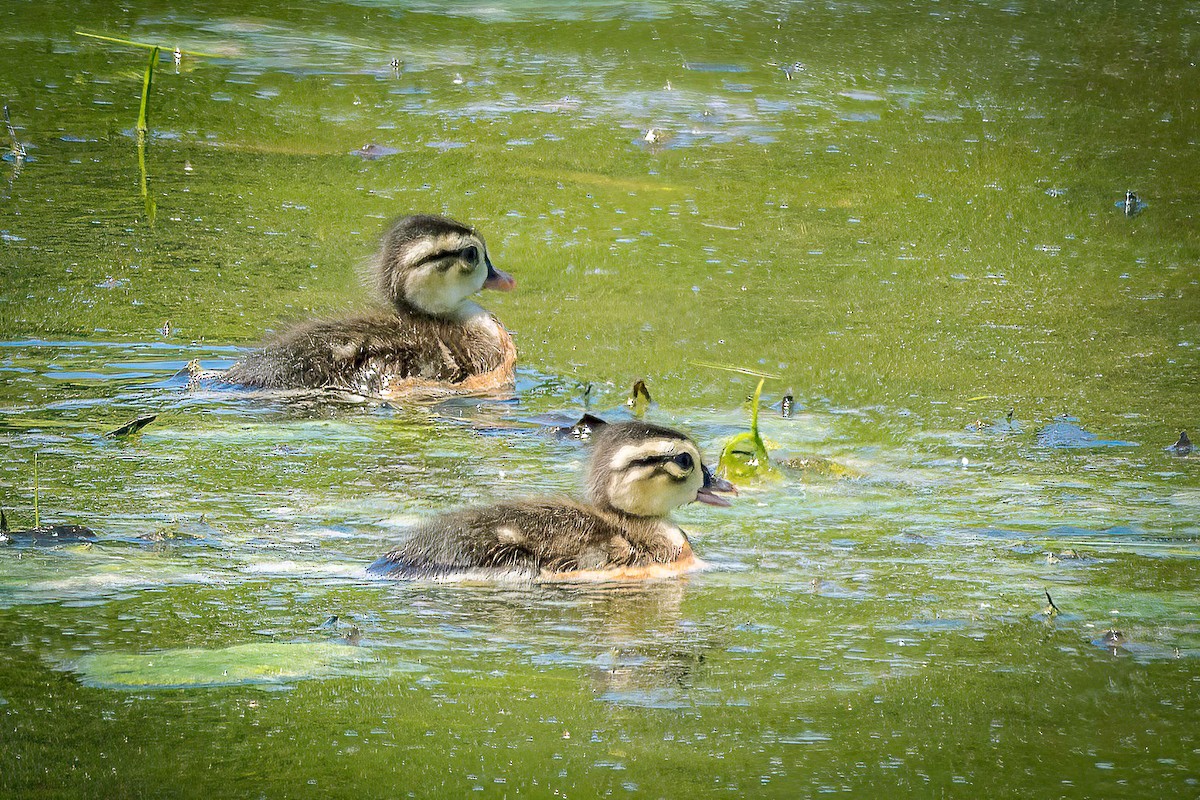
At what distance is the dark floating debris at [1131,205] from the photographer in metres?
10.4

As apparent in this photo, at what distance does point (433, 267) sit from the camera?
8391 millimetres

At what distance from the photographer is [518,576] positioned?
217 inches

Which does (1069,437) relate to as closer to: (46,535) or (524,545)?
(524,545)

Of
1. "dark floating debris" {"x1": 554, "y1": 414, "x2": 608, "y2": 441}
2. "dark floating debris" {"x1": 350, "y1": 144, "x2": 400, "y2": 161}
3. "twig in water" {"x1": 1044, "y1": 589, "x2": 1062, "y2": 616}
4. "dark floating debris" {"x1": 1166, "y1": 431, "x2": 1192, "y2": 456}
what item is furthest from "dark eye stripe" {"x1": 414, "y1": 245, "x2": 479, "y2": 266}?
"twig in water" {"x1": 1044, "y1": 589, "x2": 1062, "y2": 616}

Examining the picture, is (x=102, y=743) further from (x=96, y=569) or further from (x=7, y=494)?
(x=7, y=494)

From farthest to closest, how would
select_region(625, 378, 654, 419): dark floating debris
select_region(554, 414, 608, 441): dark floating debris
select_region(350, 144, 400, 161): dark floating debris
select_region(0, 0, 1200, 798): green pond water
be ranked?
select_region(350, 144, 400, 161): dark floating debris → select_region(625, 378, 654, 419): dark floating debris → select_region(554, 414, 608, 441): dark floating debris → select_region(0, 0, 1200, 798): green pond water

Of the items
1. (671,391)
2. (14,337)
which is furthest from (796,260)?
(14,337)

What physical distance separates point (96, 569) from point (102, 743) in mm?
1238

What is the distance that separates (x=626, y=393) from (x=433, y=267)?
149 cm

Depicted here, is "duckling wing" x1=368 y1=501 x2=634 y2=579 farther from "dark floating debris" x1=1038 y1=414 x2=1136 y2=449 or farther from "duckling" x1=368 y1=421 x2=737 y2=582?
"dark floating debris" x1=1038 y1=414 x2=1136 y2=449

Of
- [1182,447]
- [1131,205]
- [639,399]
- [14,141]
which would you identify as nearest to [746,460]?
[639,399]

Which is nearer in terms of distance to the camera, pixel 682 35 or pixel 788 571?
pixel 788 571

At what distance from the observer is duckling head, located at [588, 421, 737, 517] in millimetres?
5719

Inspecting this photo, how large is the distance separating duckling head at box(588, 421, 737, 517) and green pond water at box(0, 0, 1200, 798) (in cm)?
23
